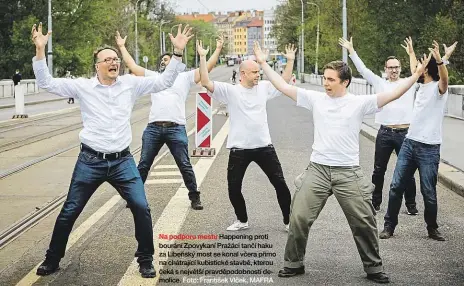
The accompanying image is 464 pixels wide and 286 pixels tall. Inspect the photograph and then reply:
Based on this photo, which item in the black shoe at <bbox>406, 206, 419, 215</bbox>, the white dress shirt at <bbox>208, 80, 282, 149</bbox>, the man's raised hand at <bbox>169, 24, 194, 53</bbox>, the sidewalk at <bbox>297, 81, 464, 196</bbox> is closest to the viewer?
the man's raised hand at <bbox>169, 24, 194, 53</bbox>

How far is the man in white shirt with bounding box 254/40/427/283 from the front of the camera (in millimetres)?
5422

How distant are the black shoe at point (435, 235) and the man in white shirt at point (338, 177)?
4.96 ft

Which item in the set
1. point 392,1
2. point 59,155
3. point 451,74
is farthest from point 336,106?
point 392,1

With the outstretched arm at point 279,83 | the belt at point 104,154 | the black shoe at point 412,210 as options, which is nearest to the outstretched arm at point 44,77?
the belt at point 104,154

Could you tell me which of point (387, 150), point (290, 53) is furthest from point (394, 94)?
point (387, 150)

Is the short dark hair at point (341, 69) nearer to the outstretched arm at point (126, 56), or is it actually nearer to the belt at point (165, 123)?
Answer: the outstretched arm at point (126, 56)

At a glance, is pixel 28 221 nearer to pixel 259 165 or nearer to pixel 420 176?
pixel 259 165

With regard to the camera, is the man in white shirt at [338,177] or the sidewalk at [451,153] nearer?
the man in white shirt at [338,177]

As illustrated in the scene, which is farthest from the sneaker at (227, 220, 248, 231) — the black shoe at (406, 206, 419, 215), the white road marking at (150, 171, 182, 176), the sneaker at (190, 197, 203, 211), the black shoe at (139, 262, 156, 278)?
the white road marking at (150, 171, 182, 176)

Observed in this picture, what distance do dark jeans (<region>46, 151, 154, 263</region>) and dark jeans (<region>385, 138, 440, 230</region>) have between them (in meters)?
2.55

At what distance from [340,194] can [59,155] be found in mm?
9528

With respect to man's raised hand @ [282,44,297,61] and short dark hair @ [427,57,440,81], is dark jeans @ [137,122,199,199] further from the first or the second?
short dark hair @ [427,57,440,81]

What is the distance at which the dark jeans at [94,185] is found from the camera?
557 centimetres

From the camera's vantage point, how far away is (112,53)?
18.3 feet
